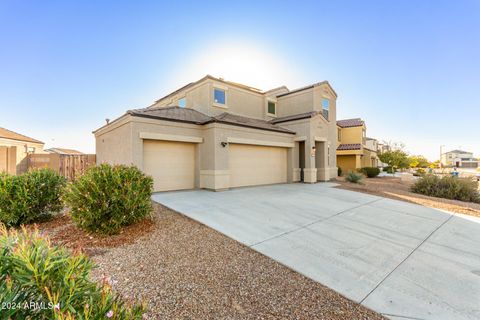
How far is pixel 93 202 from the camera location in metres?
4.79

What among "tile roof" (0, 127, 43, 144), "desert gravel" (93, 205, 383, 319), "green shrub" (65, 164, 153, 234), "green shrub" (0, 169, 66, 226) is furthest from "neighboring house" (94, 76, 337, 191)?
"tile roof" (0, 127, 43, 144)

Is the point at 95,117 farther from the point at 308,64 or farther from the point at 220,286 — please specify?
the point at 220,286

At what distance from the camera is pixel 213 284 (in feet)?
10.2

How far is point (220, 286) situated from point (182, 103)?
15468 mm

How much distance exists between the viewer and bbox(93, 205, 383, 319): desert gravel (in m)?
2.60

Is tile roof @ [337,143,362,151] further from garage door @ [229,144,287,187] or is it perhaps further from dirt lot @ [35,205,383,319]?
dirt lot @ [35,205,383,319]

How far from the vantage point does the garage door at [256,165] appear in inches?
471

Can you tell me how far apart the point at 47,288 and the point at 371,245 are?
5.68 m

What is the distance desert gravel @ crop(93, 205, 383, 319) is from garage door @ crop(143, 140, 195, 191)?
19.8ft

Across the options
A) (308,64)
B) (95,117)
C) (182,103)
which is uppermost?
(308,64)

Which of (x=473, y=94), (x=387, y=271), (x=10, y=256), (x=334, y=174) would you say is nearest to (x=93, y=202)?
(x=10, y=256)

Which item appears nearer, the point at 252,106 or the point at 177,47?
the point at 177,47

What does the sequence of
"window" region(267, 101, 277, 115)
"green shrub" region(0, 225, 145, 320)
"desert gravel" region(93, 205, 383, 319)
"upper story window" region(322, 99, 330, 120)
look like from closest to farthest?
"green shrub" region(0, 225, 145, 320) → "desert gravel" region(93, 205, 383, 319) → "upper story window" region(322, 99, 330, 120) → "window" region(267, 101, 277, 115)

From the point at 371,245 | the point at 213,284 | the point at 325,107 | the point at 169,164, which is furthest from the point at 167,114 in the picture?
the point at 325,107
